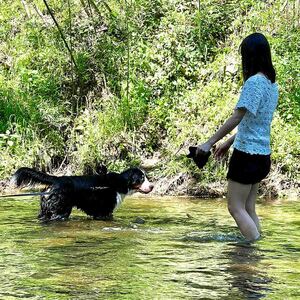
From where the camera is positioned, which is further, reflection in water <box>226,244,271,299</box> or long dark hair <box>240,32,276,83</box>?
long dark hair <box>240,32,276,83</box>

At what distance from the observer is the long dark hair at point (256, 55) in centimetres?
570

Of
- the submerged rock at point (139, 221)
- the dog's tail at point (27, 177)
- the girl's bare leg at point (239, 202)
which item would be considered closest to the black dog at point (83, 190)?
the dog's tail at point (27, 177)

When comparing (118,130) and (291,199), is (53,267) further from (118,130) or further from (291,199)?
(118,130)

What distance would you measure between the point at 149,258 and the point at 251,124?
143 cm

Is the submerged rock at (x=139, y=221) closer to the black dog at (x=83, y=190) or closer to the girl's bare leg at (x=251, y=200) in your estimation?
the black dog at (x=83, y=190)

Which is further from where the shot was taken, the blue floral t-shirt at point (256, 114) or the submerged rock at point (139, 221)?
the submerged rock at point (139, 221)

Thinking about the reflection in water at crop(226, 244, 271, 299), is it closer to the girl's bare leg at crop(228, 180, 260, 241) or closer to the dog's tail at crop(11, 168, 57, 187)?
the girl's bare leg at crop(228, 180, 260, 241)

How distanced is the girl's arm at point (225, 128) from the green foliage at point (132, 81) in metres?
4.95

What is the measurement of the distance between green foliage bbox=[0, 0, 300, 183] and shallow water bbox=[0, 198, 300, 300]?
11.2 feet

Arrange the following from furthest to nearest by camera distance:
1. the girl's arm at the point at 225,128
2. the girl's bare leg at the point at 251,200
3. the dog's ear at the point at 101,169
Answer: the dog's ear at the point at 101,169 < the girl's bare leg at the point at 251,200 < the girl's arm at the point at 225,128

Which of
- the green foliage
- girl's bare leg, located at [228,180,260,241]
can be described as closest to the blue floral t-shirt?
girl's bare leg, located at [228,180,260,241]

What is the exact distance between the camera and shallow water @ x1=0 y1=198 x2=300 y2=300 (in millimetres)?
4285

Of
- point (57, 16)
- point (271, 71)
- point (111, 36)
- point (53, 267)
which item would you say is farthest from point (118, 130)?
point (53, 267)

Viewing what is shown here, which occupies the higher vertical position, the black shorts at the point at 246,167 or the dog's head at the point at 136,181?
the black shorts at the point at 246,167
